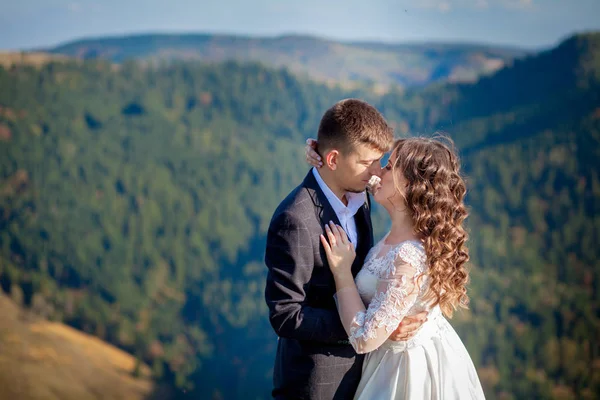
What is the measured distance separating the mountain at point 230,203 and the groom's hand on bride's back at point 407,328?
91.7 ft

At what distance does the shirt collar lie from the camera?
271 cm

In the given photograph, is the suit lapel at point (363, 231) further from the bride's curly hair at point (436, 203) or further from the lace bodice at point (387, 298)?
the bride's curly hair at point (436, 203)

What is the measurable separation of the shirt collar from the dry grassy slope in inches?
899

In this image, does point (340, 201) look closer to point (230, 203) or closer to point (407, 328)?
point (407, 328)

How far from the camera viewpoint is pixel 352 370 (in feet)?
9.01

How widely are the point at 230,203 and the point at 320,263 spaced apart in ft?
129

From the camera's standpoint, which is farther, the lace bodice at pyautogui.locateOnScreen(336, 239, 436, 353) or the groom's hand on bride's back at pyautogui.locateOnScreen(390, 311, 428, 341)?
the groom's hand on bride's back at pyautogui.locateOnScreen(390, 311, 428, 341)

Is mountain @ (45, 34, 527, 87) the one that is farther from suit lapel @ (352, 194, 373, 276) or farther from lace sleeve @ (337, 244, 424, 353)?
lace sleeve @ (337, 244, 424, 353)

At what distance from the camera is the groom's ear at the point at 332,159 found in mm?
2615

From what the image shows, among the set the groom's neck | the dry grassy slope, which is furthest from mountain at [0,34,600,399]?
the groom's neck

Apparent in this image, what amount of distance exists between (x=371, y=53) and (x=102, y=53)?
17500 millimetres

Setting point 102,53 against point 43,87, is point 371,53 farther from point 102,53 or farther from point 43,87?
point 43,87

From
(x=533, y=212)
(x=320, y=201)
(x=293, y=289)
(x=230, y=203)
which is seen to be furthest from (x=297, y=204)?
(x=230, y=203)

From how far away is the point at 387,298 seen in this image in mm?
2453
